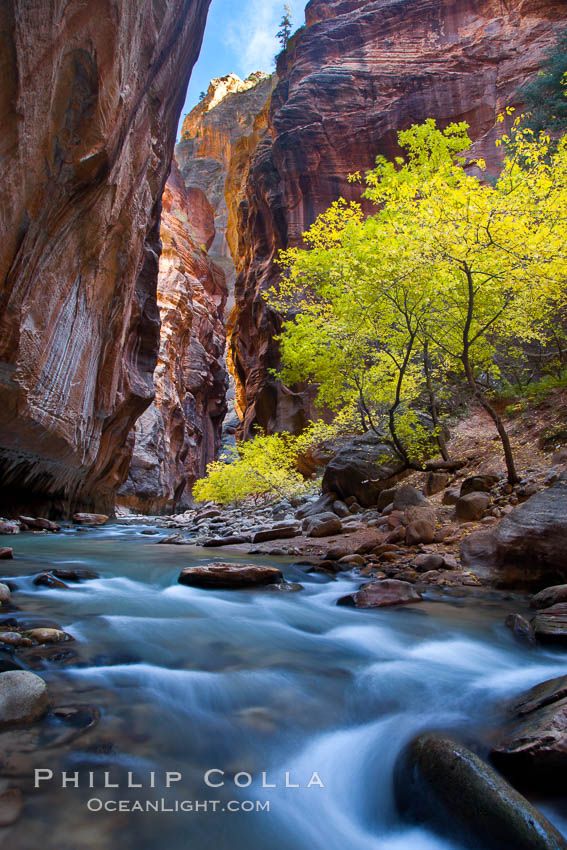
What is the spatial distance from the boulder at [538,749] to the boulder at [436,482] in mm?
8278

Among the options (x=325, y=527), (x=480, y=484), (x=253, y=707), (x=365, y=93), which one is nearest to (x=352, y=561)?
(x=325, y=527)

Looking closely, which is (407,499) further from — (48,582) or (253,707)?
(253,707)

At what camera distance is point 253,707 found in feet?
9.18

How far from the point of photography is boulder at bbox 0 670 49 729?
218 centimetres

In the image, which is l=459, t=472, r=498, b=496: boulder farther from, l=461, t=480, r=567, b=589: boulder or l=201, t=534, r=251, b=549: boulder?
l=201, t=534, r=251, b=549: boulder

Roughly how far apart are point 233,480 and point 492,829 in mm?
18462

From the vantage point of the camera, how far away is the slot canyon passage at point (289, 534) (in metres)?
2.02

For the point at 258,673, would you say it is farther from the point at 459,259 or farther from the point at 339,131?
the point at 339,131


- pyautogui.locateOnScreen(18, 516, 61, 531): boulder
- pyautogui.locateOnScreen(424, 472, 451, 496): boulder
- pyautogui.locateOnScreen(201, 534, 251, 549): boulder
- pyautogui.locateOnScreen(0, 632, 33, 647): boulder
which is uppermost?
pyautogui.locateOnScreen(424, 472, 451, 496): boulder

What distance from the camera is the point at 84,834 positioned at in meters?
1.65

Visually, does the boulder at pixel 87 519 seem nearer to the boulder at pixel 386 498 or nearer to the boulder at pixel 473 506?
A: the boulder at pixel 386 498

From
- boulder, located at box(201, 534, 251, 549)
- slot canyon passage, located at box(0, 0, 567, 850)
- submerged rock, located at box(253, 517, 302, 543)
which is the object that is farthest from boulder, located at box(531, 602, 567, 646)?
boulder, located at box(201, 534, 251, 549)

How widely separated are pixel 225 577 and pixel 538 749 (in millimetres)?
4174

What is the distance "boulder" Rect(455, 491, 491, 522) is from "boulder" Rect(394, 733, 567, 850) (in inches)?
247
